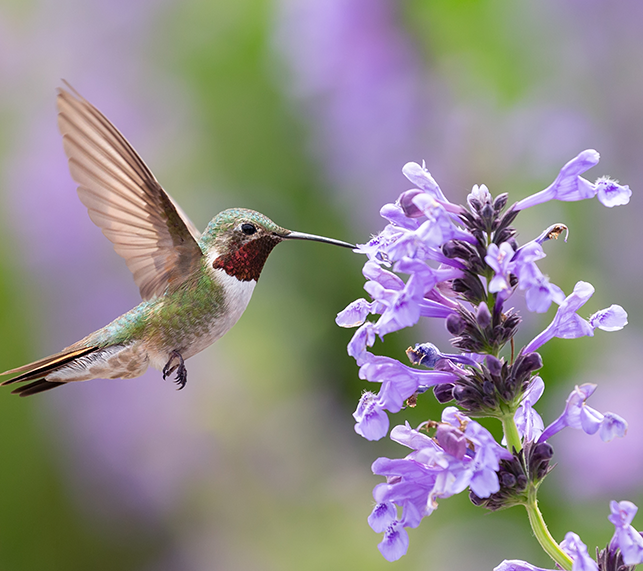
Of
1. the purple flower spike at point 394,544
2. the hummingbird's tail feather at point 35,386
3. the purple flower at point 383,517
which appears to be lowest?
the purple flower spike at point 394,544

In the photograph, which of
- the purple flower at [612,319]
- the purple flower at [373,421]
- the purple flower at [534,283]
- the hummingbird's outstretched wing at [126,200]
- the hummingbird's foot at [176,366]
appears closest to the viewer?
the purple flower at [534,283]

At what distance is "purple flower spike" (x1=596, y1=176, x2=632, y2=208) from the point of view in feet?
5.89

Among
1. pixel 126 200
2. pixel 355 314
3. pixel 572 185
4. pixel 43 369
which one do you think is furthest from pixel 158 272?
pixel 572 185

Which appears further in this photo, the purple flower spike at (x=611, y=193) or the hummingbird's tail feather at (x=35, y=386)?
the hummingbird's tail feather at (x=35, y=386)

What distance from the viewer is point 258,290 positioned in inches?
210

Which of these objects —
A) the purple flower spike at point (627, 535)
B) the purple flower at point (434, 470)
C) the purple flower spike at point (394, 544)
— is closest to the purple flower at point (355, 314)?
the purple flower at point (434, 470)

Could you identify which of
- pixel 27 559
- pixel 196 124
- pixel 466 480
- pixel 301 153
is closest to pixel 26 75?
pixel 196 124

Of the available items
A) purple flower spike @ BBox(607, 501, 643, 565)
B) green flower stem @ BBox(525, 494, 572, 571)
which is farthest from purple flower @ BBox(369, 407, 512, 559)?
purple flower spike @ BBox(607, 501, 643, 565)

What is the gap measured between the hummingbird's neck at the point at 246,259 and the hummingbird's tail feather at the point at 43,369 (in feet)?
2.08

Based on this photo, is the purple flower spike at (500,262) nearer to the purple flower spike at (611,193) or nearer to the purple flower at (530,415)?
the purple flower spike at (611,193)

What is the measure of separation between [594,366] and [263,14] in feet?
11.6

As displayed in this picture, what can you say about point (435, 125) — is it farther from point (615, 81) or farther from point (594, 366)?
point (594, 366)

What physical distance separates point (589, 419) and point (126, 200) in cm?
193

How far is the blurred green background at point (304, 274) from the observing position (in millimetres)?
4691
